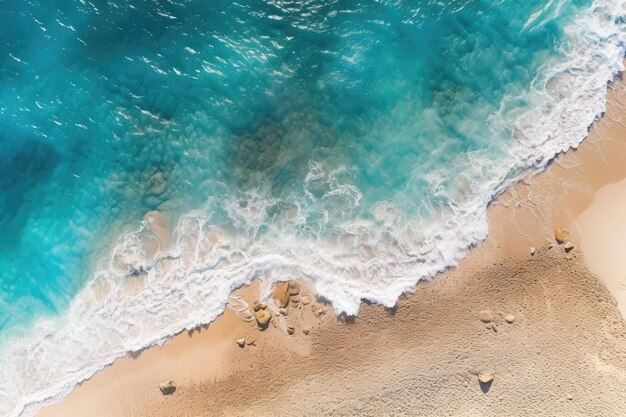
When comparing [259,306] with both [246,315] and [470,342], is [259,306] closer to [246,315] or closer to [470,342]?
[246,315]

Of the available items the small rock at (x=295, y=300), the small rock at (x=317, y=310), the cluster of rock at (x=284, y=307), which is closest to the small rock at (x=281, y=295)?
the cluster of rock at (x=284, y=307)

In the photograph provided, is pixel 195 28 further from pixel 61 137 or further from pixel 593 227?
pixel 593 227

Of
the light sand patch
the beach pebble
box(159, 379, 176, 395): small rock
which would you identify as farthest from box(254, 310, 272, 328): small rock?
the light sand patch

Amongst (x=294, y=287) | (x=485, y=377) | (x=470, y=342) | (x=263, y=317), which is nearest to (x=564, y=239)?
(x=470, y=342)

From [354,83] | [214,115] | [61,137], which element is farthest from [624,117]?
[61,137]

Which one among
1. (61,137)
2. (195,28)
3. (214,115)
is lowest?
(61,137)
